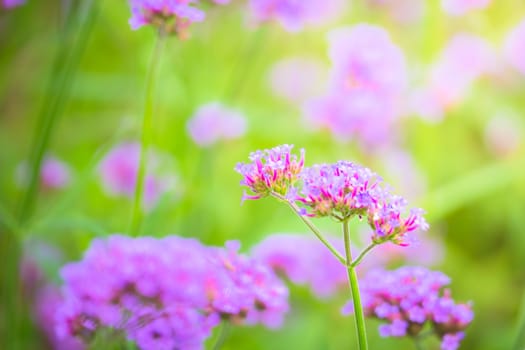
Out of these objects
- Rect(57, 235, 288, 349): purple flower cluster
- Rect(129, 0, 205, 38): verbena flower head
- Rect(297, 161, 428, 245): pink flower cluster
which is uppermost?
Rect(129, 0, 205, 38): verbena flower head

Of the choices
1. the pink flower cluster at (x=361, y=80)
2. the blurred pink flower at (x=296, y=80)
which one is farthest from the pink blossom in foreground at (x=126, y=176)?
the blurred pink flower at (x=296, y=80)

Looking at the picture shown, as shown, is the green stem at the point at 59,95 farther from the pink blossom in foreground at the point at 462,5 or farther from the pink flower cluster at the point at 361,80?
the pink blossom in foreground at the point at 462,5

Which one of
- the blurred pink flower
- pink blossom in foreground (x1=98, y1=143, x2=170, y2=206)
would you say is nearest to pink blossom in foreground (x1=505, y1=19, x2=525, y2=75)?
the blurred pink flower

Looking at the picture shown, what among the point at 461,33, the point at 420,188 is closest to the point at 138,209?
the point at 420,188

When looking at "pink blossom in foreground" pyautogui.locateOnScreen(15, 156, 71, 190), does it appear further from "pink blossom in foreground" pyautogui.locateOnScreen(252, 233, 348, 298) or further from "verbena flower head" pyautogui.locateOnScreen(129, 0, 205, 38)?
"verbena flower head" pyautogui.locateOnScreen(129, 0, 205, 38)

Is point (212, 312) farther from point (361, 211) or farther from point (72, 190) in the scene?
point (72, 190)
